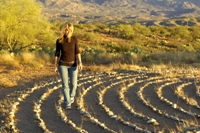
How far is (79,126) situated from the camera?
23.8ft

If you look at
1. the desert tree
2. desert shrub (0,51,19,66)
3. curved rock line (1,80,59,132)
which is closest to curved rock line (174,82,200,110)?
curved rock line (1,80,59,132)

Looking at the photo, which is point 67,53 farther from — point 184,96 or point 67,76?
point 184,96

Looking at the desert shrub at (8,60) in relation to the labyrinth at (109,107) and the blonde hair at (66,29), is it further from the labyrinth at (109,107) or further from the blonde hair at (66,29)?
the blonde hair at (66,29)

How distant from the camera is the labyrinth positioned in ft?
23.5

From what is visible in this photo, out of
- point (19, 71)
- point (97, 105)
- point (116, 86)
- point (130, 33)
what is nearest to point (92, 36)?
point (130, 33)

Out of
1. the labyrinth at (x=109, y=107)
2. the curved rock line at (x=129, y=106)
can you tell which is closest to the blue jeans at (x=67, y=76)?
the labyrinth at (x=109, y=107)

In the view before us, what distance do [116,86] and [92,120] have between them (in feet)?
12.8

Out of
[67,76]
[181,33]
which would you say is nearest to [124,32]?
[181,33]

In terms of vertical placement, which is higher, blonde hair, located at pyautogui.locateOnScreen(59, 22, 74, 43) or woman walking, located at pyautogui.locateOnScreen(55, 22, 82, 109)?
blonde hair, located at pyautogui.locateOnScreen(59, 22, 74, 43)

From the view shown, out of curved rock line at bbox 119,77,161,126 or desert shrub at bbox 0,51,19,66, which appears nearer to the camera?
curved rock line at bbox 119,77,161,126

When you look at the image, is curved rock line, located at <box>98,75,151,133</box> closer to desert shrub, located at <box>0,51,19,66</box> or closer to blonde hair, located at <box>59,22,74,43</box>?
blonde hair, located at <box>59,22,74,43</box>

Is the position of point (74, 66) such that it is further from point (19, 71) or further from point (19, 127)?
point (19, 71)

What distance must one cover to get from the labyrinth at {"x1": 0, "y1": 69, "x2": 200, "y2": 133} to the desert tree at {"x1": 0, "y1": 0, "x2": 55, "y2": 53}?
7.79 m

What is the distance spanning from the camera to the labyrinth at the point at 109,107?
7.16 meters
